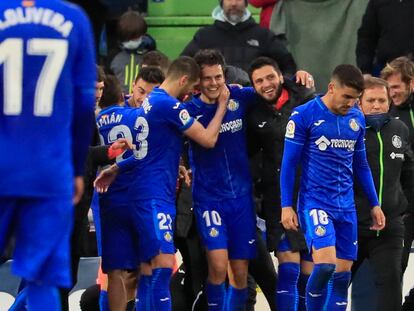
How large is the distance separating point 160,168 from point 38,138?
333 cm

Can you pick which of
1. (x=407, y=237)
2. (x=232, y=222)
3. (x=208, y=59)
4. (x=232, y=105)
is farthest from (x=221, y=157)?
(x=407, y=237)

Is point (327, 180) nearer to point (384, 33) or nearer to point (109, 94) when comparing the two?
point (109, 94)

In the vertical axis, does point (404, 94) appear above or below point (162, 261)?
above

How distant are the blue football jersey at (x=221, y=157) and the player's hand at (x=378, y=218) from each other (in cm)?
104

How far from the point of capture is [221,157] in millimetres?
9367

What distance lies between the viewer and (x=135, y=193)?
898 cm

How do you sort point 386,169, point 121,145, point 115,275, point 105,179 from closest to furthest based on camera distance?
point 121,145 → point 105,179 → point 115,275 → point 386,169

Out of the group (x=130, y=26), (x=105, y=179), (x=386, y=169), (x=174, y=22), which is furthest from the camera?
(x=174, y=22)

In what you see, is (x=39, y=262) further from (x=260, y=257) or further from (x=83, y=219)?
(x=260, y=257)

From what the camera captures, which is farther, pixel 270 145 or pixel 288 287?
pixel 270 145

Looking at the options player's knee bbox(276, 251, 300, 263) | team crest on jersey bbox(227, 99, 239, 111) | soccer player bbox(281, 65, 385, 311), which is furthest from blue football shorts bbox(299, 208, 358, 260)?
team crest on jersey bbox(227, 99, 239, 111)

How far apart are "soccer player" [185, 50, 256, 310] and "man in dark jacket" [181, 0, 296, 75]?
7.76 ft

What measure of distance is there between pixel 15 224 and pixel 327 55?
24.9 ft

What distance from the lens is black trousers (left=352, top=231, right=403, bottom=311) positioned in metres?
9.39
